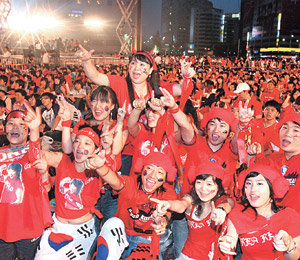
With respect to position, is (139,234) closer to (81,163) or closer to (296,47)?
(81,163)

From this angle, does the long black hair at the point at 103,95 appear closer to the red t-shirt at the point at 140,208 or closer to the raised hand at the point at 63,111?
the raised hand at the point at 63,111

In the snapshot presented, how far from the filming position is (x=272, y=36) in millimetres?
81938

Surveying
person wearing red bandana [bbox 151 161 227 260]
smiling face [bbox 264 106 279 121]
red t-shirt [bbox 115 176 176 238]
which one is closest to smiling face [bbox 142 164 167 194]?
red t-shirt [bbox 115 176 176 238]

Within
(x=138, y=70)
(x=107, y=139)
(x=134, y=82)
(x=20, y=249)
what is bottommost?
(x=20, y=249)

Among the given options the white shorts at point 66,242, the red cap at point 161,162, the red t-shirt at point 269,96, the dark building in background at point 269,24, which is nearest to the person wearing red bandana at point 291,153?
the red cap at point 161,162

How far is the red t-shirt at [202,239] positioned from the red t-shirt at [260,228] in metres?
0.43

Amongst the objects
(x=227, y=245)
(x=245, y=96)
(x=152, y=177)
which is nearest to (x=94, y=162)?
(x=152, y=177)

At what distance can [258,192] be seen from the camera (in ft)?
9.04

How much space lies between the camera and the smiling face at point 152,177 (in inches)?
127

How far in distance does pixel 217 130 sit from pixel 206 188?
36.4 inches

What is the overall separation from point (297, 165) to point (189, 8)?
192433 mm

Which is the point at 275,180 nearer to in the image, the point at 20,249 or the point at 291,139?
the point at 291,139

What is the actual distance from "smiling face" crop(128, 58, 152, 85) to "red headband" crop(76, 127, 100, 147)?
1.20 meters

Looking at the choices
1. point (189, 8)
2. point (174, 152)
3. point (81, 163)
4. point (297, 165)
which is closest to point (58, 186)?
point (81, 163)
